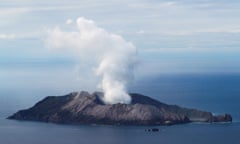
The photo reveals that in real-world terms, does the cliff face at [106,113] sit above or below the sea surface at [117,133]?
above

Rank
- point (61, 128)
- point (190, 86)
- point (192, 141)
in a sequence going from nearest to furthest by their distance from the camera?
point (192, 141), point (61, 128), point (190, 86)

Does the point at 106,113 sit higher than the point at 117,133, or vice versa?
the point at 106,113

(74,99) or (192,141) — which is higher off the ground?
(74,99)

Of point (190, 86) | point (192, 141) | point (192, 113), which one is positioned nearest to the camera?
point (192, 141)

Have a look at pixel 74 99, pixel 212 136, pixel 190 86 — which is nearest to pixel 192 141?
pixel 212 136

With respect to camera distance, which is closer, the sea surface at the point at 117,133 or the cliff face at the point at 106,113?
the sea surface at the point at 117,133

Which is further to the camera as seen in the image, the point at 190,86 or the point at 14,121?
the point at 190,86

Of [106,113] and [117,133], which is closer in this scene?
[117,133]

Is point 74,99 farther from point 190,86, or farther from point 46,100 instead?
point 190,86
